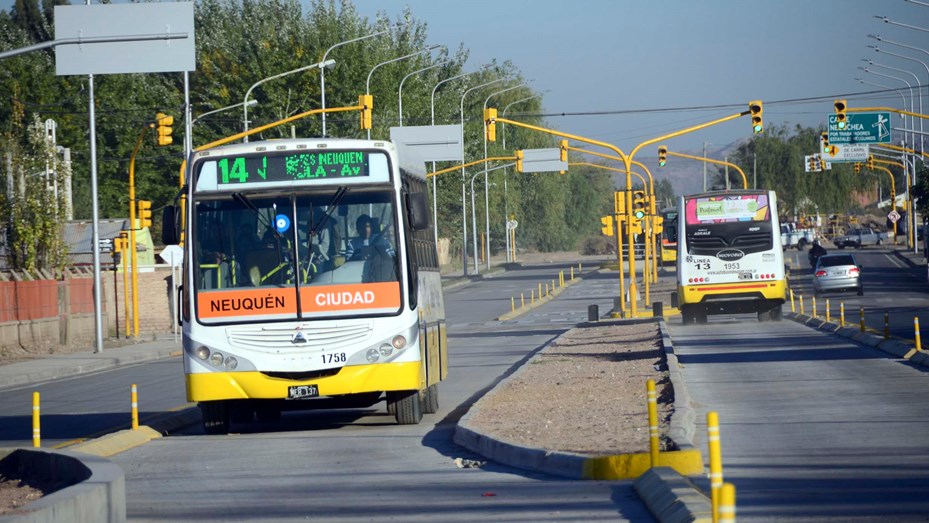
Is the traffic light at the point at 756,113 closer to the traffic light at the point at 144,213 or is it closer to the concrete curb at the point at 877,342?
the concrete curb at the point at 877,342

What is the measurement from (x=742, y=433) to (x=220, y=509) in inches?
236

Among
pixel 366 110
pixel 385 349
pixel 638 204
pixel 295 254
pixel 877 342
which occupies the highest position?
pixel 366 110

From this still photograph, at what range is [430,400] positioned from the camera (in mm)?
18109

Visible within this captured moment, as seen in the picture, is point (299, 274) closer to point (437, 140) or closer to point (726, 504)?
point (726, 504)

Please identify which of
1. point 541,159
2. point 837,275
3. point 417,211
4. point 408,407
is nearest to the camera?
point 417,211

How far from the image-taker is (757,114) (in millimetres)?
40188

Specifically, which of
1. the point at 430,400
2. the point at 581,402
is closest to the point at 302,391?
the point at 430,400

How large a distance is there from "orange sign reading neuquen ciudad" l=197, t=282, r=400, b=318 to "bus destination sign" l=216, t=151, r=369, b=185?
1314mm

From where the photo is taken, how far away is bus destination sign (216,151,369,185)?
16.0 meters

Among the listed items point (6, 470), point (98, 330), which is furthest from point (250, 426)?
point (98, 330)

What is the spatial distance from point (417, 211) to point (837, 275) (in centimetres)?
4181

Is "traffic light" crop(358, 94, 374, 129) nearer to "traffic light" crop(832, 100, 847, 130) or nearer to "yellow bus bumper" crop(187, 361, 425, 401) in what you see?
"traffic light" crop(832, 100, 847, 130)

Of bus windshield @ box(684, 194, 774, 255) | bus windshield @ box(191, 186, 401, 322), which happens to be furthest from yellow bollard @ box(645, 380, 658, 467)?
bus windshield @ box(684, 194, 774, 255)

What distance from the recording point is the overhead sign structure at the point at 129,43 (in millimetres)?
30859
